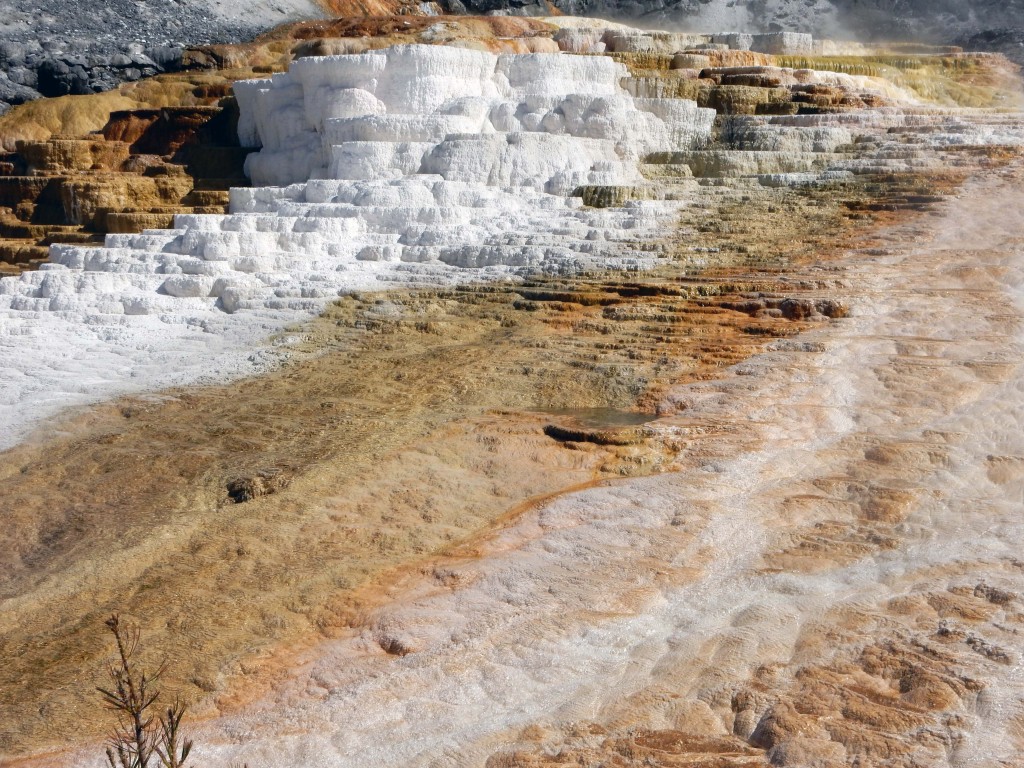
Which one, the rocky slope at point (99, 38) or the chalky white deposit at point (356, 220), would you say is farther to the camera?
the rocky slope at point (99, 38)

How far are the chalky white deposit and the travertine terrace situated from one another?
0.04m

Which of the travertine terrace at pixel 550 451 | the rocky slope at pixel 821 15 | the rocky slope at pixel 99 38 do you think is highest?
the rocky slope at pixel 821 15

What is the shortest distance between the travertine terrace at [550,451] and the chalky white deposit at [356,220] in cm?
4

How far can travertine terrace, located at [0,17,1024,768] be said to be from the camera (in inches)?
129

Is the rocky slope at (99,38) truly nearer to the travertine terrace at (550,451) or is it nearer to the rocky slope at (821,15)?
the rocky slope at (821,15)

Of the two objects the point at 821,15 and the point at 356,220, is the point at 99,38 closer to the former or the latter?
the point at 356,220

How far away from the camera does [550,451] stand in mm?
5133

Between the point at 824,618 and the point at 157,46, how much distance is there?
56.3 feet

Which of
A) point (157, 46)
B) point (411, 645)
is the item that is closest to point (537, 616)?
point (411, 645)

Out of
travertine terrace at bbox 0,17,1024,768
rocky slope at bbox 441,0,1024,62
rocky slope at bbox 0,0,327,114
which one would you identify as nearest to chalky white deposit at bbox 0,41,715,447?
travertine terrace at bbox 0,17,1024,768

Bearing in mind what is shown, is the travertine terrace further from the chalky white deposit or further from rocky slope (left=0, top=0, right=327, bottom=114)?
rocky slope (left=0, top=0, right=327, bottom=114)

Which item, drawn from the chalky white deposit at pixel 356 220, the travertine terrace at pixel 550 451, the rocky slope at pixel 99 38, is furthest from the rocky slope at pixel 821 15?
the travertine terrace at pixel 550 451

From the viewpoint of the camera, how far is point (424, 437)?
5.30m

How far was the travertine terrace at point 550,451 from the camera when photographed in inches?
129
